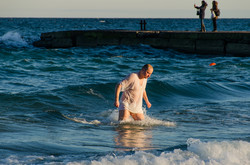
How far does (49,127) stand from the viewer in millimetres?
8258

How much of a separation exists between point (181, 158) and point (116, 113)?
440 cm

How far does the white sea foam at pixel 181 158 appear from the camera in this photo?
5069 mm

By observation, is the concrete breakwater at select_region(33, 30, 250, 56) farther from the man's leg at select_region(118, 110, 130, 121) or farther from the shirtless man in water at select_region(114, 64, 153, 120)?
the man's leg at select_region(118, 110, 130, 121)

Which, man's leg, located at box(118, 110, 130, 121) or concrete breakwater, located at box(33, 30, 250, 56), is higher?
concrete breakwater, located at box(33, 30, 250, 56)

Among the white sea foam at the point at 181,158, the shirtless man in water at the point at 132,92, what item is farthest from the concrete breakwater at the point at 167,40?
the white sea foam at the point at 181,158

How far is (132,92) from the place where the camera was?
8094 mm

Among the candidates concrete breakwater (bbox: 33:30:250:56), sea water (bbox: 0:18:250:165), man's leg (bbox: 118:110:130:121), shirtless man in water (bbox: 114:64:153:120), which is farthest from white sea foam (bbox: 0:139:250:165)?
concrete breakwater (bbox: 33:30:250:56)

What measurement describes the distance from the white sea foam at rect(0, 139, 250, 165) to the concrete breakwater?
56.3ft

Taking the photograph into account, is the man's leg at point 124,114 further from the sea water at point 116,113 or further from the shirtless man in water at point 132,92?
the sea water at point 116,113

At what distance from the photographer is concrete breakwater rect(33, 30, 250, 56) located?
2217cm

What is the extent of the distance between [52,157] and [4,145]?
1.08m

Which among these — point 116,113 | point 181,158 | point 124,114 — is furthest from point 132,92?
point 181,158

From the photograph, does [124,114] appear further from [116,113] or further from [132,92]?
[116,113]

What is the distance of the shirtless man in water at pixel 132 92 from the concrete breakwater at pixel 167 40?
49.4 feet
